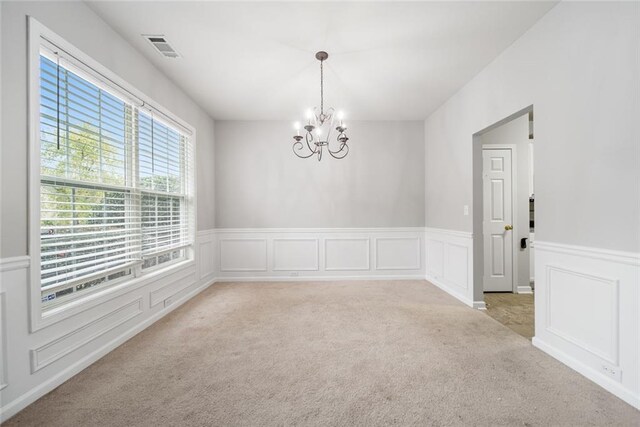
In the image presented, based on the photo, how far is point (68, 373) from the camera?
200 centimetres

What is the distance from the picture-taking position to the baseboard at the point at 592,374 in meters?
1.72

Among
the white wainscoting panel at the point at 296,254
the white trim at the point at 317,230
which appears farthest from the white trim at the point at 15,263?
the white wainscoting panel at the point at 296,254

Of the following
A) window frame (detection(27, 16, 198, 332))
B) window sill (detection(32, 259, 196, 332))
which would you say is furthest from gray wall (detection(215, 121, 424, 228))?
window frame (detection(27, 16, 198, 332))

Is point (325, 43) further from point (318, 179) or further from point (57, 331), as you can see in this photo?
point (57, 331)

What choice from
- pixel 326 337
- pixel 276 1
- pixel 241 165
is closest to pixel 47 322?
pixel 326 337

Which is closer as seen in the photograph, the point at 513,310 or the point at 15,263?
the point at 15,263

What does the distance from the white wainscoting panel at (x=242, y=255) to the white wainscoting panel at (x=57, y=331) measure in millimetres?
1714

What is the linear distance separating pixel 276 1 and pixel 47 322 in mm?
2759

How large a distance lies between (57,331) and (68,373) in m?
0.33

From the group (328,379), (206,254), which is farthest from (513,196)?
(206,254)

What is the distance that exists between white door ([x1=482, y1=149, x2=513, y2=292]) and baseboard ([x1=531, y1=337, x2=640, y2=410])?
6.22 feet

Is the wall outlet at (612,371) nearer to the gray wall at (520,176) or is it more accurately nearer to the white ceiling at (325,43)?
the gray wall at (520,176)

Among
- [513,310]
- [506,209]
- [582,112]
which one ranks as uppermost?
[582,112]

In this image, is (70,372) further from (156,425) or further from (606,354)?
(606,354)
